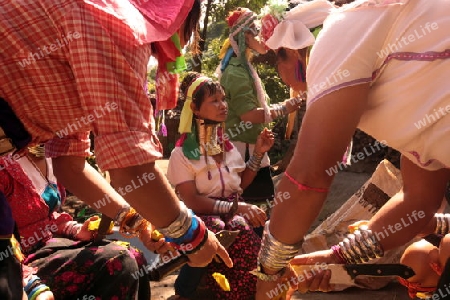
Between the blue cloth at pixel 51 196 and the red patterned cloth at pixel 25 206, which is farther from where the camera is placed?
the blue cloth at pixel 51 196

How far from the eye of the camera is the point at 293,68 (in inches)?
147

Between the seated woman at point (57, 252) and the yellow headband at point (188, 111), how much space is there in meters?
1.11

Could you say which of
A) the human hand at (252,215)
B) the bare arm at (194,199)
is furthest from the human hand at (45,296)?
the human hand at (252,215)

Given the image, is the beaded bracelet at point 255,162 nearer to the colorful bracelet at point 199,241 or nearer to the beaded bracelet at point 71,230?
the beaded bracelet at point 71,230

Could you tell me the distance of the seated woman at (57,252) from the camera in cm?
229

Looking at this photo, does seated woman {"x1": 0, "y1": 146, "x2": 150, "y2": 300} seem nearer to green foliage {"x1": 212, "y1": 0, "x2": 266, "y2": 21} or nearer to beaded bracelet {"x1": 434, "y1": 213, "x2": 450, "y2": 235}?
beaded bracelet {"x1": 434, "y1": 213, "x2": 450, "y2": 235}

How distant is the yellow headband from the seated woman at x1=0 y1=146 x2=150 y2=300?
1115 mm

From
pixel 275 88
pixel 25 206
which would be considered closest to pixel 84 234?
pixel 25 206

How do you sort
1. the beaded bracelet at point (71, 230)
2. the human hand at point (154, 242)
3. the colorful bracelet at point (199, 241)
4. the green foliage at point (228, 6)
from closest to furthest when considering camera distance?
the colorful bracelet at point (199, 241)
the human hand at point (154, 242)
the beaded bracelet at point (71, 230)
the green foliage at point (228, 6)

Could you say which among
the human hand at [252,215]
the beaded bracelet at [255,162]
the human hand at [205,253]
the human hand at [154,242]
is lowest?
the human hand at [252,215]

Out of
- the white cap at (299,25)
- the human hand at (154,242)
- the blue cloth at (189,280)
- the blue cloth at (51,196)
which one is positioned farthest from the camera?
the white cap at (299,25)

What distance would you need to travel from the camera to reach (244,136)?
407 centimetres

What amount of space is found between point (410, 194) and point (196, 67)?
7903mm

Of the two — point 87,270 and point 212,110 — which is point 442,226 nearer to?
point 87,270
